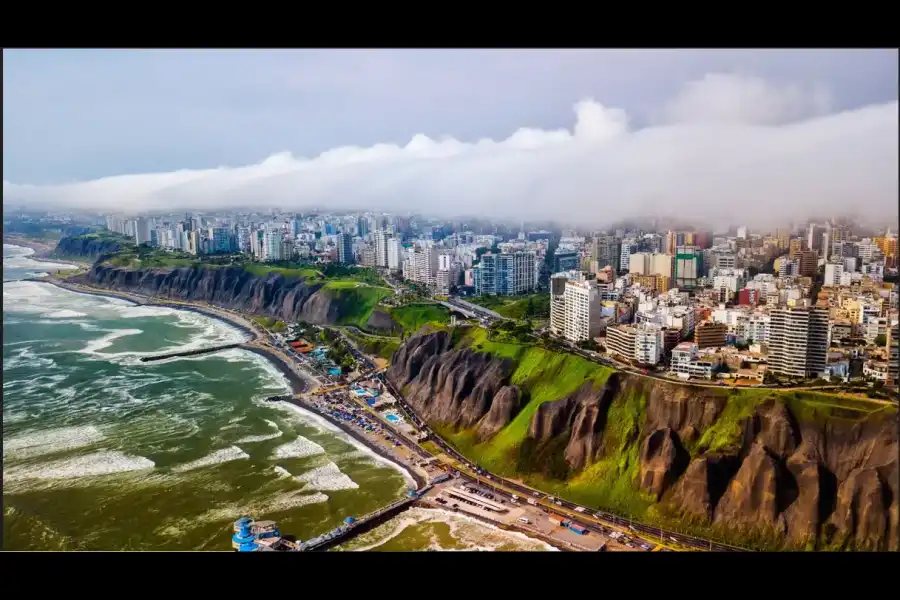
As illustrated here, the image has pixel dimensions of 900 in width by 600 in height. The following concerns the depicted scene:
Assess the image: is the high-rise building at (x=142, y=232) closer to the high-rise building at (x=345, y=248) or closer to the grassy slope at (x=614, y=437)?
the high-rise building at (x=345, y=248)

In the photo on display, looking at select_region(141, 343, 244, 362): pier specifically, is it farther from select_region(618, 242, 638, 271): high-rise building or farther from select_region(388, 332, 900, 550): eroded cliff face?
select_region(618, 242, 638, 271): high-rise building

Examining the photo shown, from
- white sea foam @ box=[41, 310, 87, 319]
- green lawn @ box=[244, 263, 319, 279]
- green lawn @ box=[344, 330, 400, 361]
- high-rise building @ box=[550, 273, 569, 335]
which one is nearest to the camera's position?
high-rise building @ box=[550, 273, 569, 335]

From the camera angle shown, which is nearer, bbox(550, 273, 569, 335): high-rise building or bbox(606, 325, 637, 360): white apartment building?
bbox(606, 325, 637, 360): white apartment building

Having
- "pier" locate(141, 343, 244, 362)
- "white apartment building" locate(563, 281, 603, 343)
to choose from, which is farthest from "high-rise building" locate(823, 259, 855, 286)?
"pier" locate(141, 343, 244, 362)

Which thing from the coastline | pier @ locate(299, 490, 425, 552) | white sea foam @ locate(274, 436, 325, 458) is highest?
the coastline
